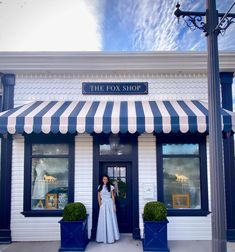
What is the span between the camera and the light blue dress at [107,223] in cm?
704

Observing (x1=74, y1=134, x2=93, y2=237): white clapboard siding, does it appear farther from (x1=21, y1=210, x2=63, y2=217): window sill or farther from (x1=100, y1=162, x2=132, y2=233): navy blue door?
(x1=21, y1=210, x2=63, y2=217): window sill

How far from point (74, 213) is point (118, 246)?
1.46m

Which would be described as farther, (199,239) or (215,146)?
(199,239)

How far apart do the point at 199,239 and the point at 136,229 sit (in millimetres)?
1828

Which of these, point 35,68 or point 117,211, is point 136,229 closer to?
point 117,211

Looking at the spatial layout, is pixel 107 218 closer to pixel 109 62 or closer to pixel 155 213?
pixel 155 213

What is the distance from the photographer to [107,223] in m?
7.06

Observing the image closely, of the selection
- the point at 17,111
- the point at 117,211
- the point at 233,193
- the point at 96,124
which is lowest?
the point at 117,211

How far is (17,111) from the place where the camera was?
7.04 meters

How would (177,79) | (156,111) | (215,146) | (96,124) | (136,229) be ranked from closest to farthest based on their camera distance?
(215,146) → (96,124) → (156,111) → (136,229) → (177,79)

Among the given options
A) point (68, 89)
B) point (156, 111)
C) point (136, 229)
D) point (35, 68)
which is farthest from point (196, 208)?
point (35, 68)

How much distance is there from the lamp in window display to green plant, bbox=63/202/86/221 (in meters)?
1.37

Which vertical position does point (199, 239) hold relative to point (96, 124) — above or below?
below

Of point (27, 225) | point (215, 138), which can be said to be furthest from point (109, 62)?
point (27, 225)
